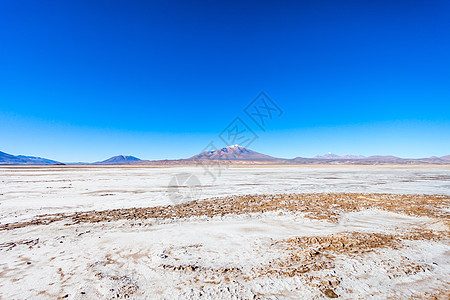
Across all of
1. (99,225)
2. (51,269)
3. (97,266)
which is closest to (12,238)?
(99,225)

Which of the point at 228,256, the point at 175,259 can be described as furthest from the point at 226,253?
the point at 175,259

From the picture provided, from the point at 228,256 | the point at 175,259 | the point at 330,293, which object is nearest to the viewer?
the point at 330,293

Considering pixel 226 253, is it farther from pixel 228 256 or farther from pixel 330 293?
pixel 330 293

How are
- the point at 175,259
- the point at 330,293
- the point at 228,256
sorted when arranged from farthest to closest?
the point at 228,256 < the point at 175,259 < the point at 330,293

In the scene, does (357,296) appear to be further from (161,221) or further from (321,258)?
(161,221)

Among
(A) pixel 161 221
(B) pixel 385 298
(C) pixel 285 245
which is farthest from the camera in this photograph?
(A) pixel 161 221

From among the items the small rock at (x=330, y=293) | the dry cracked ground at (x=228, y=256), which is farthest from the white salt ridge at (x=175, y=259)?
the small rock at (x=330, y=293)

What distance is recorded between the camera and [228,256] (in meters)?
5.05

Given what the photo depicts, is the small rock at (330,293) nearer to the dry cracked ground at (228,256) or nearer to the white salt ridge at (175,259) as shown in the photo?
the dry cracked ground at (228,256)

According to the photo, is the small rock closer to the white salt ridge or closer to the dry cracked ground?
the dry cracked ground

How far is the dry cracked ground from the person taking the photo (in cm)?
374

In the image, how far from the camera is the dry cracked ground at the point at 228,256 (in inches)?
147

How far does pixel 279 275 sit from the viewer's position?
13.6 feet

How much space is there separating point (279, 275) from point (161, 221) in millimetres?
5097
